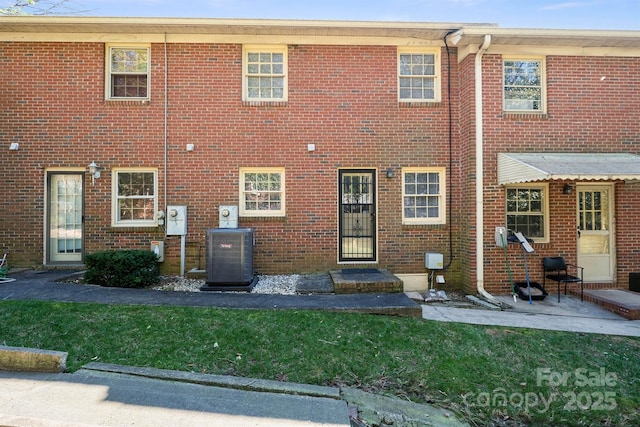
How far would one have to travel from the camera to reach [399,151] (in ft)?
27.0

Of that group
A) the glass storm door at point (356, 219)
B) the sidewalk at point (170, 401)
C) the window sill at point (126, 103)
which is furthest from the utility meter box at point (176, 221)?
the sidewalk at point (170, 401)

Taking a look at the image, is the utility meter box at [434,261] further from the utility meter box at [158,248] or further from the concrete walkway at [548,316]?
the utility meter box at [158,248]

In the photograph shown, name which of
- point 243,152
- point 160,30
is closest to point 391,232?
point 243,152

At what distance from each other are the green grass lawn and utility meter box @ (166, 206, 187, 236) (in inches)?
112

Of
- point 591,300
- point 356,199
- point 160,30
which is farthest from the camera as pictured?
point 356,199

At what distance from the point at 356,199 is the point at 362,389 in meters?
5.24

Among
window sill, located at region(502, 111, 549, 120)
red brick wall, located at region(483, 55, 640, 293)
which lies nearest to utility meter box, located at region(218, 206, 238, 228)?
red brick wall, located at region(483, 55, 640, 293)

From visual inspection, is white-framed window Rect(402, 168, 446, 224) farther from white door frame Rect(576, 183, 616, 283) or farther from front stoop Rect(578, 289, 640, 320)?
front stoop Rect(578, 289, 640, 320)

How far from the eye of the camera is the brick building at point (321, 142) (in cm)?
784

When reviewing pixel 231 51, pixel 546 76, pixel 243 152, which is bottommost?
pixel 243 152

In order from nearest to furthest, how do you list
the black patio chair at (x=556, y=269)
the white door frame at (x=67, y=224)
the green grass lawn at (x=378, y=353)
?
the green grass lawn at (x=378, y=353) → the black patio chair at (x=556, y=269) → the white door frame at (x=67, y=224)

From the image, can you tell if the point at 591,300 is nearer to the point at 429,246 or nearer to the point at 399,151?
the point at 429,246

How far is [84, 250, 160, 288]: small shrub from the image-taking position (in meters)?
6.54

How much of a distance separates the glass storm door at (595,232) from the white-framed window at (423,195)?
10.4ft
